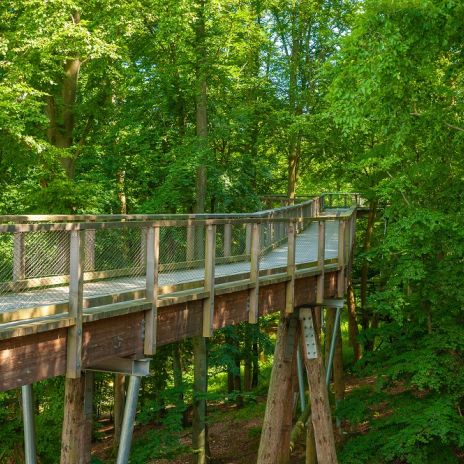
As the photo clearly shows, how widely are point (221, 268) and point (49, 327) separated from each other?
4.26 metres

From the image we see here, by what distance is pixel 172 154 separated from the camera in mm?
18531

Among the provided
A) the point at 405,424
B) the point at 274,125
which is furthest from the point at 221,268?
the point at 274,125

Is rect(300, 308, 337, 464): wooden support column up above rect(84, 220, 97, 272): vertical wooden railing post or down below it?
below

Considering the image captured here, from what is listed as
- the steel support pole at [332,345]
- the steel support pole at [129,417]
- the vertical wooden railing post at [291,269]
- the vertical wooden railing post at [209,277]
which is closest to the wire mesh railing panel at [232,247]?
the vertical wooden railing post at [291,269]

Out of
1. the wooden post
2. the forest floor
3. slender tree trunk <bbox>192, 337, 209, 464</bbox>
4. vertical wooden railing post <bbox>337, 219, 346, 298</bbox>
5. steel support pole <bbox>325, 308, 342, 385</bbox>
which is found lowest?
the forest floor

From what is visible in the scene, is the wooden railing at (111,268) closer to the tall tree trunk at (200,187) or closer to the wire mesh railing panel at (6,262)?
the wire mesh railing panel at (6,262)

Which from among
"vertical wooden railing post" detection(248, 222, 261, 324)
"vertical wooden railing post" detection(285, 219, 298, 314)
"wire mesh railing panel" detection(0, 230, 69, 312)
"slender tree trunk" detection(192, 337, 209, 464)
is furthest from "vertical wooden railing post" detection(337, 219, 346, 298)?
"wire mesh railing panel" detection(0, 230, 69, 312)

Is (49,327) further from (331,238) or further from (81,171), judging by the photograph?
(81,171)

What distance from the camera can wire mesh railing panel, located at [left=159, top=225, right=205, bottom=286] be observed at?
819cm

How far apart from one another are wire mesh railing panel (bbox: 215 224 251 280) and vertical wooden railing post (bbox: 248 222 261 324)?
0.14 metres

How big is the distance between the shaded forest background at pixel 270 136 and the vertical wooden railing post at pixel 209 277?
13.1ft

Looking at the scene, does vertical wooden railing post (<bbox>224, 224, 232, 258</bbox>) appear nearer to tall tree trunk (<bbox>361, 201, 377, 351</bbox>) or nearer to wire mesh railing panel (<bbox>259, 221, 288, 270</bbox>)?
wire mesh railing panel (<bbox>259, 221, 288, 270</bbox>)

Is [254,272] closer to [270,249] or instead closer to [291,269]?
[291,269]

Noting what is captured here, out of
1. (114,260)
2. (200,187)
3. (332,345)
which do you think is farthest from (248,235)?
(200,187)
